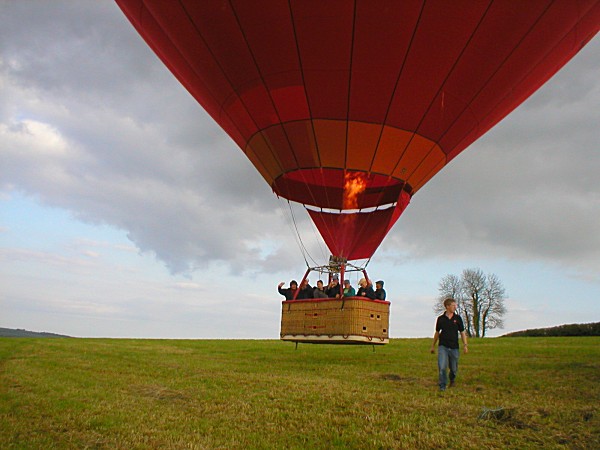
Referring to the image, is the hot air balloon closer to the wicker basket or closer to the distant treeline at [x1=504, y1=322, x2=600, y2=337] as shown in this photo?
the wicker basket

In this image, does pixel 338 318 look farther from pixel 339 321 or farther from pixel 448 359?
pixel 448 359

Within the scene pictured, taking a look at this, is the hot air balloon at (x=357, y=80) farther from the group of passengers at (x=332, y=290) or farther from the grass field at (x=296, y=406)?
the grass field at (x=296, y=406)

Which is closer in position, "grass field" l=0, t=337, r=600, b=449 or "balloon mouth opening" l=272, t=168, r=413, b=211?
"grass field" l=0, t=337, r=600, b=449

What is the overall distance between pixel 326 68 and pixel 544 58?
428cm

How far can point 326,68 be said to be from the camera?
32.0ft

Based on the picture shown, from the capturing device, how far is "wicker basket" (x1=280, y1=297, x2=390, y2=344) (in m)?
10.3

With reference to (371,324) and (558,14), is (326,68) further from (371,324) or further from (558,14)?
(371,324)

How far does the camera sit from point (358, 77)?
985 cm

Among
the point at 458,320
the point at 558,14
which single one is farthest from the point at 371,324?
the point at 558,14

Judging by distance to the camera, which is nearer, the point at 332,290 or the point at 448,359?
the point at 448,359

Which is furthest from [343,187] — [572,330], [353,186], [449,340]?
[572,330]

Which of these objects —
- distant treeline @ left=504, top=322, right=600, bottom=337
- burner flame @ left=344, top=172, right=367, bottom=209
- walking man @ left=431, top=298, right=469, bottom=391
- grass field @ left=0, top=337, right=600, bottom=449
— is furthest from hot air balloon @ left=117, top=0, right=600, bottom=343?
distant treeline @ left=504, top=322, right=600, bottom=337

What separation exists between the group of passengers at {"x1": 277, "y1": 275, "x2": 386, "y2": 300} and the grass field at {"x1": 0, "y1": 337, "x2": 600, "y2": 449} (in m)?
1.49

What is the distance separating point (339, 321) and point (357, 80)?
474 centimetres
